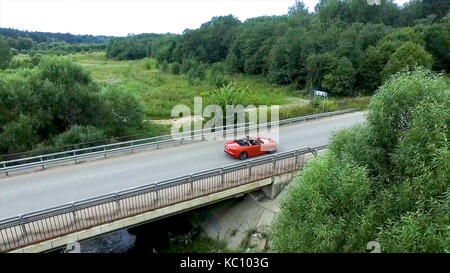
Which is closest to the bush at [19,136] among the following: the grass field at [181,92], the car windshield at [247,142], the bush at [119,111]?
the bush at [119,111]

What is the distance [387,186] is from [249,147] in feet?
29.7

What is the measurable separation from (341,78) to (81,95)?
30237mm

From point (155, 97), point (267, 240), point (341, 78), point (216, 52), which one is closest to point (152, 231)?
point (267, 240)

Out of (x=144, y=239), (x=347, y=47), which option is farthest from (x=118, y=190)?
(x=347, y=47)

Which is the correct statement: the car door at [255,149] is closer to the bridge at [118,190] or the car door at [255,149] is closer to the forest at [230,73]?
the bridge at [118,190]

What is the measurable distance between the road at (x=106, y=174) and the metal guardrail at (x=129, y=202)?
1798 millimetres

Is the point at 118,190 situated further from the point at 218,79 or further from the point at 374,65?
the point at 374,65

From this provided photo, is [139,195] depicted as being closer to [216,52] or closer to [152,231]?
[152,231]

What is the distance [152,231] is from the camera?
1541cm

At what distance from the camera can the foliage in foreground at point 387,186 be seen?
6.47 meters

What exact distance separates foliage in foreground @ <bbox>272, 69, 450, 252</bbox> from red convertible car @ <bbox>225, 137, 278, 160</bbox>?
7.22 metres

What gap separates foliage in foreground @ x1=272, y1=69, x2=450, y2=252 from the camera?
6.47 metres

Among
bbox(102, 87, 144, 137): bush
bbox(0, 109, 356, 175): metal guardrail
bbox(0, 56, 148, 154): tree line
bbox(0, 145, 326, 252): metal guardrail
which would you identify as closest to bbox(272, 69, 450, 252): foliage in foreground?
bbox(0, 145, 326, 252): metal guardrail
